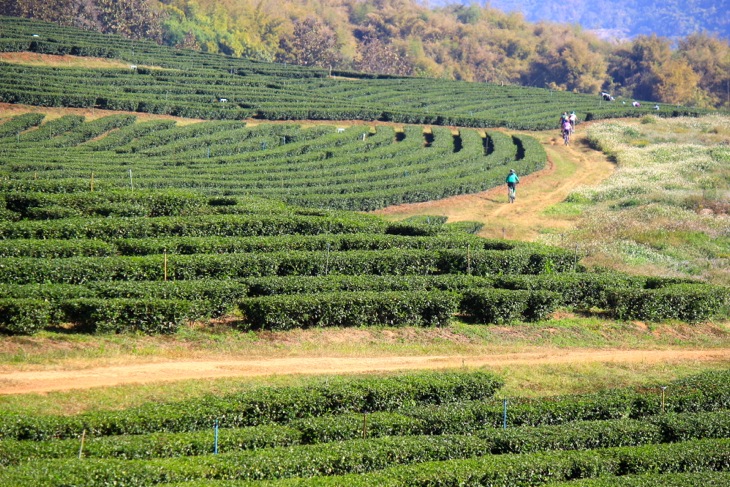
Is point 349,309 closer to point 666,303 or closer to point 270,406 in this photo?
point 270,406

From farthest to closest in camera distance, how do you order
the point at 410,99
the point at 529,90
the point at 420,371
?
the point at 529,90 → the point at 410,99 → the point at 420,371

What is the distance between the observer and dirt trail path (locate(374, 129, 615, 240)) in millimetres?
53812

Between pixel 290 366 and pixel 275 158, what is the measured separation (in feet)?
121

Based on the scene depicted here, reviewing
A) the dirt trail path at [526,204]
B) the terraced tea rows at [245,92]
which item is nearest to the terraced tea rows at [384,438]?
the dirt trail path at [526,204]

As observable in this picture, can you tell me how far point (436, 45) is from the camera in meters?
156

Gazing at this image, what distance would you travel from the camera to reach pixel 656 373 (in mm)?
32750

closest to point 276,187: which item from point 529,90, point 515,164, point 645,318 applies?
point 515,164

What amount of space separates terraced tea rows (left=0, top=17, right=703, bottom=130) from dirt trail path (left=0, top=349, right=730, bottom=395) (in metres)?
48.6

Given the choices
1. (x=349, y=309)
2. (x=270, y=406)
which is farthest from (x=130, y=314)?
(x=349, y=309)

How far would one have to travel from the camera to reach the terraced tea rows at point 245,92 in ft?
247

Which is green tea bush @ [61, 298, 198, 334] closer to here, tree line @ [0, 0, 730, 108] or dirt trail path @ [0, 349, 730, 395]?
dirt trail path @ [0, 349, 730, 395]

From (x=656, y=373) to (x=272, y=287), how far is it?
48.1 ft

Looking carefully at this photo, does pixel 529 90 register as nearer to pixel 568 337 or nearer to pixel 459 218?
pixel 459 218

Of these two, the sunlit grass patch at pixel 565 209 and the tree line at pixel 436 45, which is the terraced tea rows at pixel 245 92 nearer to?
the tree line at pixel 436 45
